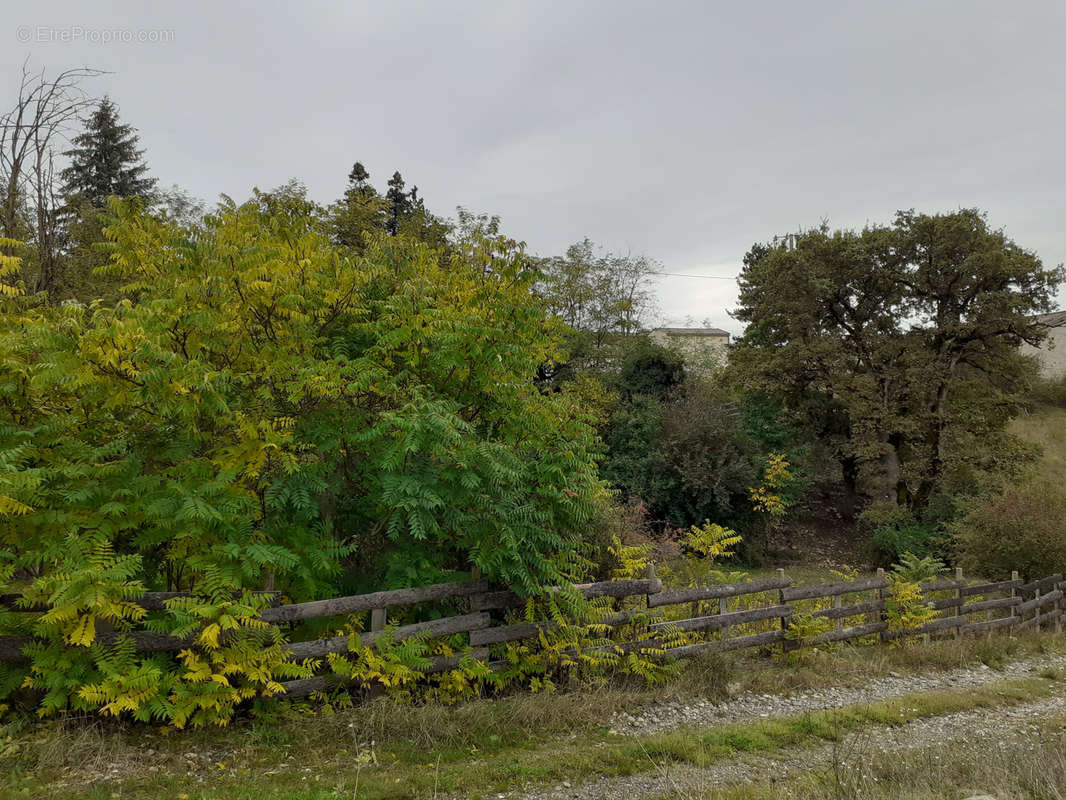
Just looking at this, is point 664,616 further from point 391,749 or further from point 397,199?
point 397,199

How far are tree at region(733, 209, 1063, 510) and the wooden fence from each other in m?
12.6

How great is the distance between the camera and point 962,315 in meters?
25.2

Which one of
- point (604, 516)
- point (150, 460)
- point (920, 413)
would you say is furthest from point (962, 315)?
point (150, 460)

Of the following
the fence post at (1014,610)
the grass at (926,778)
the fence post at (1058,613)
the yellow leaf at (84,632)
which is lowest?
the fence post at (1058,613)

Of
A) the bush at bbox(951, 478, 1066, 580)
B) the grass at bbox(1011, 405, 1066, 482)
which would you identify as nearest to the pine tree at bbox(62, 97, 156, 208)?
the bush at bbox(951, 478, 1066, 580)

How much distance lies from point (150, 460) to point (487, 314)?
379 centimetres

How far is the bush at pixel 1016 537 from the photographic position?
622 inches

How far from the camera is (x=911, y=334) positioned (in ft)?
86.7

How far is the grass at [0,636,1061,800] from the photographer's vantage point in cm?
480

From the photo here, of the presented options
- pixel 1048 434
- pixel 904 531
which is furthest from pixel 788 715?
pixel 1048 434

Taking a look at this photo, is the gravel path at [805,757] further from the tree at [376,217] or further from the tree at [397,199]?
the tree at [397,199]

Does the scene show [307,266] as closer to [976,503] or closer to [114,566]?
[114,566]

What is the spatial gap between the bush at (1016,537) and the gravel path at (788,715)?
7.04 meters

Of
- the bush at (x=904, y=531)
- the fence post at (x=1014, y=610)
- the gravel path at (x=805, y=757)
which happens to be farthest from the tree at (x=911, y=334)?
the gravel path at (x=805, y=757)
